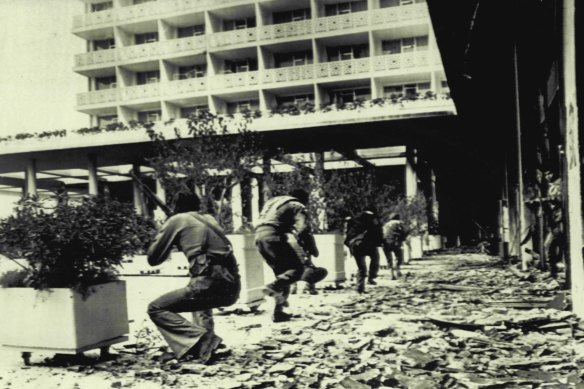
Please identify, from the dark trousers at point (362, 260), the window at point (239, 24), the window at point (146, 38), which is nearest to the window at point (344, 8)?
the window at point (239, 24)

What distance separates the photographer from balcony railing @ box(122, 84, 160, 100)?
44816 mm

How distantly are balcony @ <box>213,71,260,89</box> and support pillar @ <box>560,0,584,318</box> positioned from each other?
36.1 meters

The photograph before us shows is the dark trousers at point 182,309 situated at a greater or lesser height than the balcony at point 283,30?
lesser

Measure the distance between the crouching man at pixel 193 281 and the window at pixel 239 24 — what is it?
133 feet

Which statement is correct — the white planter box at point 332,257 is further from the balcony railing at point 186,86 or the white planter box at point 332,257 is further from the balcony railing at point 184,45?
the balcony railing at point 184,45

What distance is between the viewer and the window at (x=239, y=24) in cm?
4422

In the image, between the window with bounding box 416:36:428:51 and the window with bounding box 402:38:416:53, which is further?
the window with bounding box 402:38:416:53

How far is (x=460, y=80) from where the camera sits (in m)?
12.8

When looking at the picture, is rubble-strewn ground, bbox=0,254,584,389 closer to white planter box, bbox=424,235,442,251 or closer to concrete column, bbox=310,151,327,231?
concrete column, bbox=310,151,327,231

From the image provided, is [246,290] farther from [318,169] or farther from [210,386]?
[318,169]

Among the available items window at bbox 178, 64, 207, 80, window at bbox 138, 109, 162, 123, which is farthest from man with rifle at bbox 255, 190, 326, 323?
window at bbox 138, 109, 162, 123

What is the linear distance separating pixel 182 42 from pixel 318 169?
1013 inches

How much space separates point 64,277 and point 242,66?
40219 millimetres

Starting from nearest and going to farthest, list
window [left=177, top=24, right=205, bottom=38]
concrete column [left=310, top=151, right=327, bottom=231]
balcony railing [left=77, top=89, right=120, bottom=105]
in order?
concrete column [left=310, top=151, right=327, bottom=231] → window [left=177, top=24, right=205, bottom=38] → balcony railing [left=77, top=89, right=120, bottom=105]
